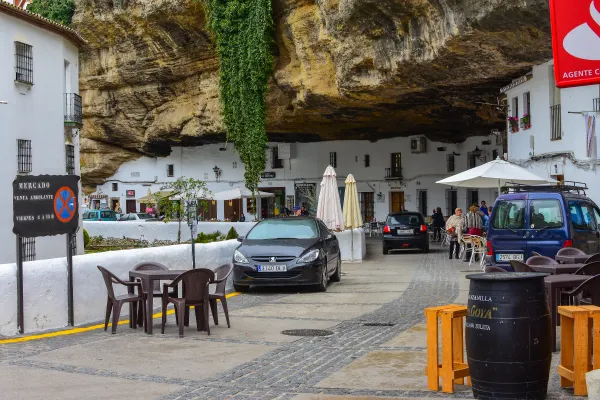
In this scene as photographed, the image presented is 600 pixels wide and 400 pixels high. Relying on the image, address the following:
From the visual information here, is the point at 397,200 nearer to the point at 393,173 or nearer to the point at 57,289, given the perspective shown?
the point at 393,173

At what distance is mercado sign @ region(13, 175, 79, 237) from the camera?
972cm

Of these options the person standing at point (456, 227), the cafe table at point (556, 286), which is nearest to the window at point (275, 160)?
A: the person standing at point (456, 227)

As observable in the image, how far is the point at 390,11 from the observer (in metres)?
22.4

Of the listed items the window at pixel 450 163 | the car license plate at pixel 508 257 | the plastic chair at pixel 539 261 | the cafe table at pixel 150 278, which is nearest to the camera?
the cafe table at pixel 150 278

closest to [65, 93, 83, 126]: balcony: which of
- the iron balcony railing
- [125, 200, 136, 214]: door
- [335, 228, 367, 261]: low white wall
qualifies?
[335, 228, 367, 261]: low white wall

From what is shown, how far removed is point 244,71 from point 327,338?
83.3ft

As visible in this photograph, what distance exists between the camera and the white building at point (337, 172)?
41.4m

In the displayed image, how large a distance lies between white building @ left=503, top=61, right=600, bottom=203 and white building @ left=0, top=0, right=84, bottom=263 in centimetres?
1546

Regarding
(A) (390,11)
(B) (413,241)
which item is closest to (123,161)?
(B) (413,241)

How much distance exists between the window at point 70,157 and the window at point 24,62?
377 centimetres

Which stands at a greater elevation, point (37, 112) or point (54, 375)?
point (37, 112)

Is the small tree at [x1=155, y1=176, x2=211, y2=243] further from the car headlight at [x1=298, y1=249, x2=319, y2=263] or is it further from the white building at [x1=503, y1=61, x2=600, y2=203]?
the car headlight at [x1=298, y1=249, x2=319, y2=263]

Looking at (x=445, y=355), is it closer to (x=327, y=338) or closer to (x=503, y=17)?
(x=327, y=338)

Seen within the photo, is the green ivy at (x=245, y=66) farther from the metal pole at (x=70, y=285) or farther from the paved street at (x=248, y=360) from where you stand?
the metal pole at (x=70, y=285)
